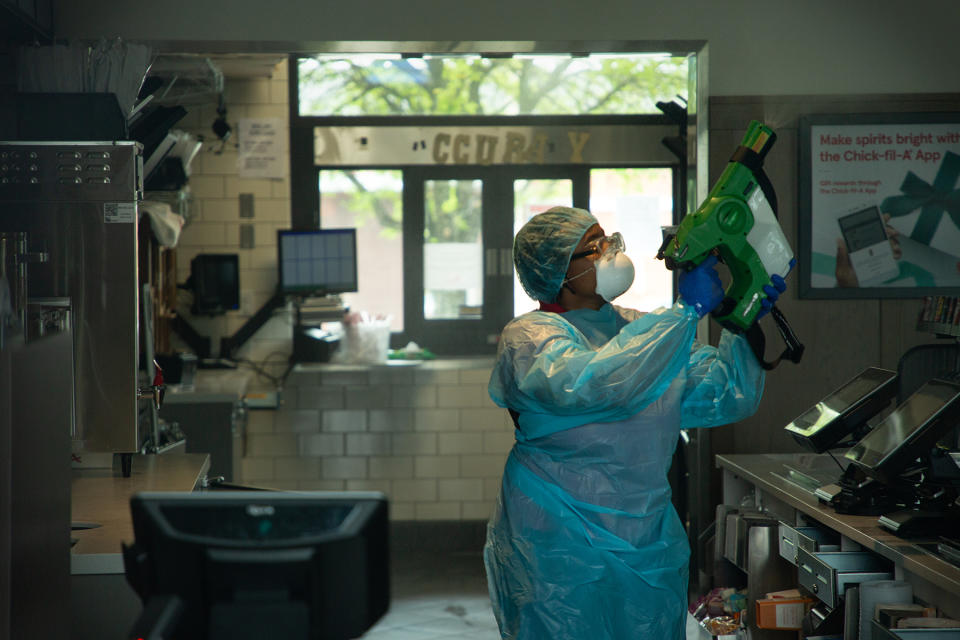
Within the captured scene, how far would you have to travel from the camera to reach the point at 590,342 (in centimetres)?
238

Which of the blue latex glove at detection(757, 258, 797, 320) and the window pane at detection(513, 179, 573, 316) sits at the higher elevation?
the window pane at detection(513, 179, 573, 316)

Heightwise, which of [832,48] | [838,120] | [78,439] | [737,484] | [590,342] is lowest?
[737,484]

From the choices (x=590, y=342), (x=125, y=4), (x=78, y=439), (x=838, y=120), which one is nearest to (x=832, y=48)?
(x=838, y=120)

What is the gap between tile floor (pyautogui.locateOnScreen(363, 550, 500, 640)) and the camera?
13.5 feet

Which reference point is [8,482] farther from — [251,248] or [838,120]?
[251,248]

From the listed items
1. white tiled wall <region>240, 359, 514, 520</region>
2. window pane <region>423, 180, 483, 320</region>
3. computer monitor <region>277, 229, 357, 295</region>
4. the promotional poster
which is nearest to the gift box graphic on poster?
the promotional poster

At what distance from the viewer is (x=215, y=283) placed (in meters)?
5.77

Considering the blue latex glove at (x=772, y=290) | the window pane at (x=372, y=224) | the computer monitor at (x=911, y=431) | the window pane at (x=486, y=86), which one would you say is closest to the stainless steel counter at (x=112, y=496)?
the blue latex glove at (x=772, y=290)

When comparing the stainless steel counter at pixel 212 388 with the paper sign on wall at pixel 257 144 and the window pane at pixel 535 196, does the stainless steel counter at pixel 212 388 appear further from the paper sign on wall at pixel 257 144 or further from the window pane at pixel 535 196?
the window pane at pixel 535 196

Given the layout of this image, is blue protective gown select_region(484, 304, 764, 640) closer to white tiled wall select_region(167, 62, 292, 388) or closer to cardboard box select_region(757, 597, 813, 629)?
cardboard box select_region(757, 597, 813, 629)

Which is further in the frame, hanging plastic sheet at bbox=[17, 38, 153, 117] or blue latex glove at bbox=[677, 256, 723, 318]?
hanging plastic sheet at bbox=[17, 38, 153, 117]

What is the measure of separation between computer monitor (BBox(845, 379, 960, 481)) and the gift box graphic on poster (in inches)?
46.2

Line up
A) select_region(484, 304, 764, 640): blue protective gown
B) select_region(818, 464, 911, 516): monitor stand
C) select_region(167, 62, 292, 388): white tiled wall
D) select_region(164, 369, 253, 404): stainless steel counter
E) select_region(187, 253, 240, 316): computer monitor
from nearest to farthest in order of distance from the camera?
select_region(484, 304, 764, 640): blue protective gown < select_region(818, 464, 911, 516): monitor stand < select_region(164, 369, 253, 404): stainless steel counter < select_region(187, 253, 240, 316): computer monitor < select_region(167, 62, 292, 388): white tiled wall

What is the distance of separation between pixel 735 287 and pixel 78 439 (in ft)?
5.80
